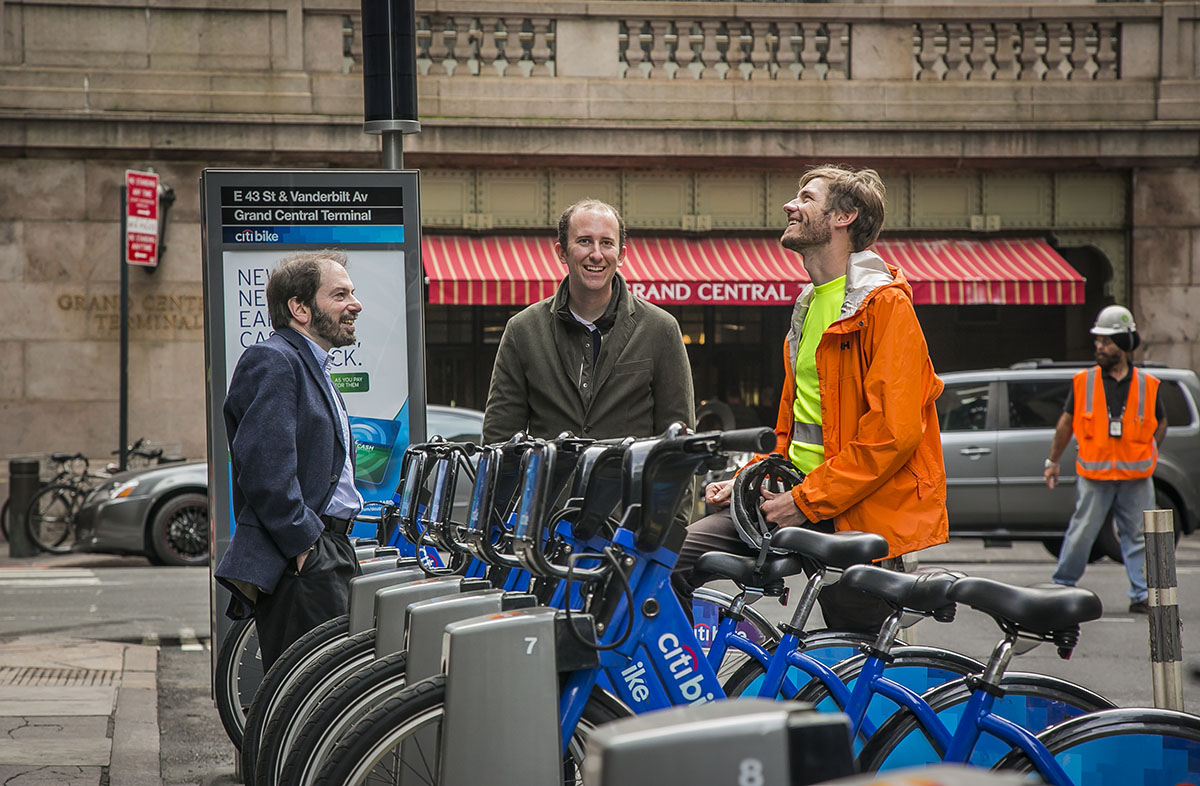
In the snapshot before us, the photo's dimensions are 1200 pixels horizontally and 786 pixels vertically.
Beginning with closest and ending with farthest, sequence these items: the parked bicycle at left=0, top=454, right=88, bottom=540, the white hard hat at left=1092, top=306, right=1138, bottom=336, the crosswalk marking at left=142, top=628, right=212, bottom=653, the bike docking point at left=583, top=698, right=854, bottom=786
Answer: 1. the bike docking point at left=583, top=698, right=854, bottom=786
2. the crosswalk marking at left=142, top=628, right=212, bottom=653
3. the white hard hat at left=1092, top=306, right=1138, bottom=336
4. the parked bicycle at left=0, top=454, right=88, bottom=540

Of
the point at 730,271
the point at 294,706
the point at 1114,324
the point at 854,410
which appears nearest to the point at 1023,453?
the point at 1114,324

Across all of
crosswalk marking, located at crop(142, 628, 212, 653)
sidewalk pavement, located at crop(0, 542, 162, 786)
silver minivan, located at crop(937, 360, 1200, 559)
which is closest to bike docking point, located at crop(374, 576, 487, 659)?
sidewalk pavement, located at crop(0, 542, 162, 786)

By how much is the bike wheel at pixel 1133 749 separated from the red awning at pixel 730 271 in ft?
44.0

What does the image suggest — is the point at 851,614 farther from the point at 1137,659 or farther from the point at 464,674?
the point at 1137,659

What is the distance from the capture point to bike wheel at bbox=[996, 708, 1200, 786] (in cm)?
307

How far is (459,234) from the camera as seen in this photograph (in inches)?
689

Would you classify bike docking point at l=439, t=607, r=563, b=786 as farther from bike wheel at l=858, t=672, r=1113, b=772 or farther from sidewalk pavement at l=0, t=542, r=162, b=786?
sidewalk pavement at l=0, t=542, r=162, b=786

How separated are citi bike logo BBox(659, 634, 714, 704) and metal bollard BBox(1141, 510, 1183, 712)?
227cm

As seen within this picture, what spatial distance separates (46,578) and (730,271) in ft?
28.1

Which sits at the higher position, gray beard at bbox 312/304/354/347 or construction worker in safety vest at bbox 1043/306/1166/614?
gray beard at bbox 312/304/354/347

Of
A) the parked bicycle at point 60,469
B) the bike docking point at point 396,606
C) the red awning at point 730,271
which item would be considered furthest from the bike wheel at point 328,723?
the red awning at point 730,271

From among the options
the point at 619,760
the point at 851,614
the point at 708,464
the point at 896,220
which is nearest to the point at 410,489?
the point at 851,614

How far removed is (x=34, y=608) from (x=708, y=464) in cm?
891

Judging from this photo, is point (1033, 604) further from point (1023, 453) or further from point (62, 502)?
point (62, 502)
